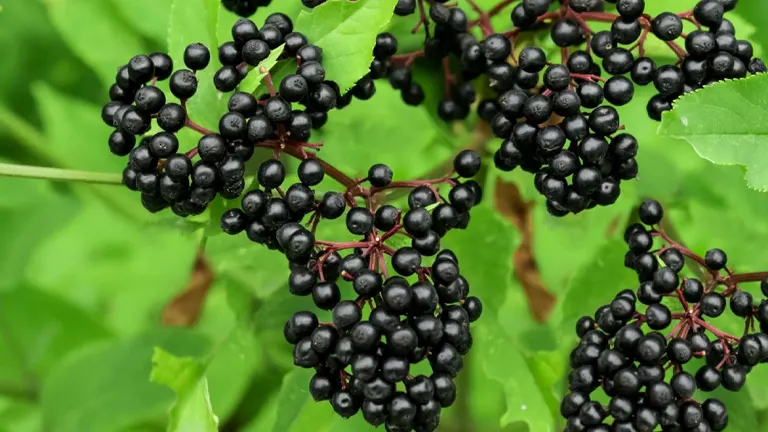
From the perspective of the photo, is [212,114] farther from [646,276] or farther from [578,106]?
[646,276]

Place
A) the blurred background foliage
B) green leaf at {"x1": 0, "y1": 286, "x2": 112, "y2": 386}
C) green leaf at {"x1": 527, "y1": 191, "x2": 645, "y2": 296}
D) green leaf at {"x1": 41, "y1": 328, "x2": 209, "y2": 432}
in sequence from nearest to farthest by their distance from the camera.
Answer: the blurred background foliage
green leaf at {"x1": 527, "y1": 191, "x2": 645, "y2": 296}
green leaf at {"x1": 41, "y1": 328, "x2": 209, "y2": 432}
green leaf at {"x1": 0, "y1": 286, "x2": 112, "y2": 386}

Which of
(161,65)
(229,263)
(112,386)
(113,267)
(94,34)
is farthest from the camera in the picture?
(113,267)

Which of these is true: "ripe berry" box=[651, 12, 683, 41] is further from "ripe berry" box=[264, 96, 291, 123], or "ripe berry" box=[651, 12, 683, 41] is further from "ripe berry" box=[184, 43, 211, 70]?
"ripe berry" box=[184, 43, 211, 70]

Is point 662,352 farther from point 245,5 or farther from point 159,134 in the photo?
point 245,5

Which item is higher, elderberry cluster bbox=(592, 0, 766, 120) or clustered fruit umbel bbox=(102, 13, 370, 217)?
clustered fruit umbel bbox=(102, 13, 370, 217)

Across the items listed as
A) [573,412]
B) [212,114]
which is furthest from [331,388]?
[212,114]

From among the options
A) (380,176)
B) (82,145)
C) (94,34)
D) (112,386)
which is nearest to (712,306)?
(380,176)

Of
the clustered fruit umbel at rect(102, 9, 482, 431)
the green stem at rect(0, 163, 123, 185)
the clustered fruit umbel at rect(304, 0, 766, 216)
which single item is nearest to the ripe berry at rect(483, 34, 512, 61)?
the clustered fruit umbel at rect(304, 0, 766, 216)
